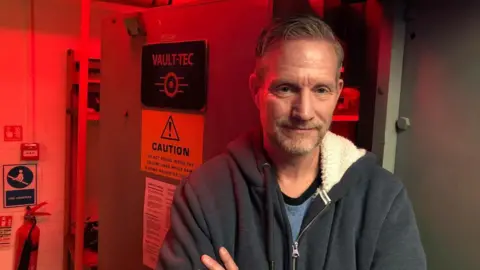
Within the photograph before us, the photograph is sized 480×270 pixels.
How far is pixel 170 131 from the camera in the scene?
1.45 m

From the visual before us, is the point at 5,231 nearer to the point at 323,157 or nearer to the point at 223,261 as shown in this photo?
the point at 223,261

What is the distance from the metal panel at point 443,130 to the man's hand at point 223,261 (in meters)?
0.54

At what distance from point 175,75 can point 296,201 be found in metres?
0.58

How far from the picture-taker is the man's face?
962 mm

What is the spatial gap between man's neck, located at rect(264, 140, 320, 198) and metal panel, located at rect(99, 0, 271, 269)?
6.1 inches

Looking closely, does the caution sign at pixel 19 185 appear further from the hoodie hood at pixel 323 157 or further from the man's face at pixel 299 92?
the man's face at pixel 299 92

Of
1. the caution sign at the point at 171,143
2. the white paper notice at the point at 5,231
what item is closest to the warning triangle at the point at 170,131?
the caution sign at the point at 171,143

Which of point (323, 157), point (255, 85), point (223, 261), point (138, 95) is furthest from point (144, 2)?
point (223, 261)

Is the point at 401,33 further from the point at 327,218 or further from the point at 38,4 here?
the point at 38,4

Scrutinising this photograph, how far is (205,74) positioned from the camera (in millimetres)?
1310

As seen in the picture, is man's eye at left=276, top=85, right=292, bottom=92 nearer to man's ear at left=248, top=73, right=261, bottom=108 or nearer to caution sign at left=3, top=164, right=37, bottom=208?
man's ear at left=248, top=73, right=261, bottom=108

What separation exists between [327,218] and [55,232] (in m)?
1.87

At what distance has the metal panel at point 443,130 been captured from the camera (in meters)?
1.08

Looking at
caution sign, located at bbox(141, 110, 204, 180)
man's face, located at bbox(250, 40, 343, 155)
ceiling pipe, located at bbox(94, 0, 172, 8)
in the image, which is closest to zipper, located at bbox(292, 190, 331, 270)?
man's face, located at bbox(250, 40, 343, 155)
